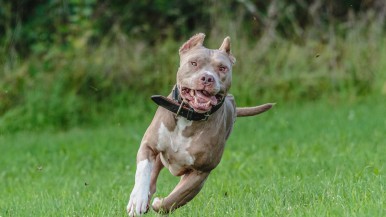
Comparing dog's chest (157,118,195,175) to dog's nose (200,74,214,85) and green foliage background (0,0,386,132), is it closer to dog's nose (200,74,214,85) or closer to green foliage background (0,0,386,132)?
dog's nose (200,74,214,85)

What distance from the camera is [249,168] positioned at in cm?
933

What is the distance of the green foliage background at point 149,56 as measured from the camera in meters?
15.1

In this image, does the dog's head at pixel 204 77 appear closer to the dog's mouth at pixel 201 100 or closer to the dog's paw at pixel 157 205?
the dog's mouth at pixel 201 100

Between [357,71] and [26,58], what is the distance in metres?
5.84

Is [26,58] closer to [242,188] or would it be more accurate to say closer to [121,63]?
[121,63]

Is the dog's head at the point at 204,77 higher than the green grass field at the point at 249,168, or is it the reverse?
the dog's head at the point at 204,77

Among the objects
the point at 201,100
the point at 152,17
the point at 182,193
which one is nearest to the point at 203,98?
the point at 201,100

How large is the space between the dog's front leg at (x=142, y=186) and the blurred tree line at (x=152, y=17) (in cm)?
987

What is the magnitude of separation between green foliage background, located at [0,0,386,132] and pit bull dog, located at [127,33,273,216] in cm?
828

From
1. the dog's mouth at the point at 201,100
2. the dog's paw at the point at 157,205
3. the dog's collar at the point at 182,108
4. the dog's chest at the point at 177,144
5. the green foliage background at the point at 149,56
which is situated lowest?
the green foliage background at the point at 149,56

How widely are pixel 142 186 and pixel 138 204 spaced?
135mm

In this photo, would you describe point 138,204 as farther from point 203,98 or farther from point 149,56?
point 149,56

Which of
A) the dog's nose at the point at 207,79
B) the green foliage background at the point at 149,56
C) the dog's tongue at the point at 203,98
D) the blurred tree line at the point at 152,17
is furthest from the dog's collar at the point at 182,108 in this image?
the blurred tree line at the point at 152,17

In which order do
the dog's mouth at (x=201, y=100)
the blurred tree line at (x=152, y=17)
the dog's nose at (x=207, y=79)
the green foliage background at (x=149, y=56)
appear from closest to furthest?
1. the dog's nose at (x=207, y=79)
2. the dog's mouth at (x=201, y=100)
3. the green foliage background at (x=149, y=56)
4. the blurred tree line at (x=152, y=17)
